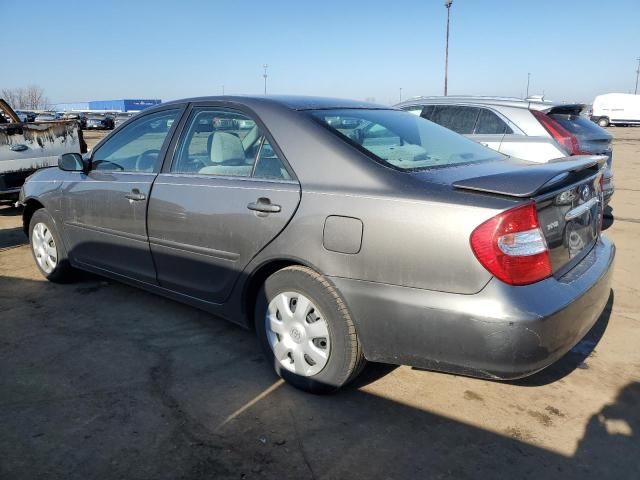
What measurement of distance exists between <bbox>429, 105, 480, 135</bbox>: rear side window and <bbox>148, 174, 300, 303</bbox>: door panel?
13.3ft

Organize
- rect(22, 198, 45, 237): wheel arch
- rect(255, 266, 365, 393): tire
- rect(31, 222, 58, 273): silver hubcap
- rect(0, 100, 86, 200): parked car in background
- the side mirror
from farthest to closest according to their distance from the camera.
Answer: rect(0, 100, 86, 200): parked car in background
rect(22, 198, 45, 237): wheel arch
rect(31, 222, 58, 273): silver hubcap
the side mirror
rect(255, 266, 365, 393): tire

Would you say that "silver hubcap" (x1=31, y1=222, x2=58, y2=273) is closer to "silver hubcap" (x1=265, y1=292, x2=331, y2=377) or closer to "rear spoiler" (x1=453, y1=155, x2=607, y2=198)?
"silver hubcap" (x1=265, y1=292, x2=331, y2=377)

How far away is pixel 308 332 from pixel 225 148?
4.23 feet

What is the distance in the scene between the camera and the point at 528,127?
5.97 m

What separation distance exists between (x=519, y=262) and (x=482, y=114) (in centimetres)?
448

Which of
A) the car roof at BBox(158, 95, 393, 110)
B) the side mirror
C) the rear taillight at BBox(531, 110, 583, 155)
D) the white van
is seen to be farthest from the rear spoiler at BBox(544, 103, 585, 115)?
the white van

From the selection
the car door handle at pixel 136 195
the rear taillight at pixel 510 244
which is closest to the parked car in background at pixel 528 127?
the rear taillight at pixel 510 244

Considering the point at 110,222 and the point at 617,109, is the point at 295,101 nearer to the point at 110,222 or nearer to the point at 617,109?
the point at 110,222

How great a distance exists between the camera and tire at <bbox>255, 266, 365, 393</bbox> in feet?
8.73

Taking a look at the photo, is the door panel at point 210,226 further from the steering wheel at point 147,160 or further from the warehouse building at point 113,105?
the warehouse building at point 113,105

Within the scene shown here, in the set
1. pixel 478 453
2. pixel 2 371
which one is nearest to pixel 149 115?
pixel 2 371

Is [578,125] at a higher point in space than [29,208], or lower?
higher

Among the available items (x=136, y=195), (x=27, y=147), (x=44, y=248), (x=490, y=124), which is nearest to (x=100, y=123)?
(x=27, y=147)

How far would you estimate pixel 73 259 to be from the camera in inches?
172
